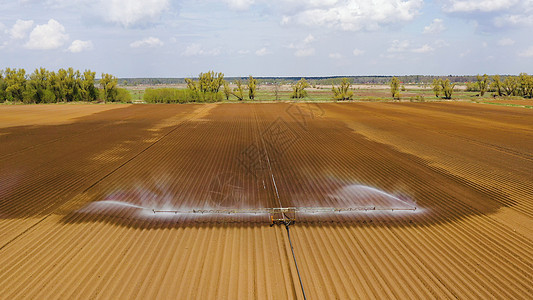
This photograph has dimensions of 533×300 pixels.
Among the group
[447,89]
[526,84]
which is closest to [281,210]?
[447,89]

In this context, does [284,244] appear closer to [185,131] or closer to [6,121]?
[185,131]

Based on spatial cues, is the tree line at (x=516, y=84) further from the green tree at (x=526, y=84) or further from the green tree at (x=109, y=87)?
the green tree at (x=109, y=87)

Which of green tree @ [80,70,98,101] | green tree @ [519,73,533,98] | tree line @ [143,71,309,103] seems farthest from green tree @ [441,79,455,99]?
green tree @ [80,70,98,101]

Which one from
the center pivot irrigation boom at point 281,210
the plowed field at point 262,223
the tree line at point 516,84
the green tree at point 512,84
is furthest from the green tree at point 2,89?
the green tree at point 512,84

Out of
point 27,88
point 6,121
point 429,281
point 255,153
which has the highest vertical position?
point 27,88

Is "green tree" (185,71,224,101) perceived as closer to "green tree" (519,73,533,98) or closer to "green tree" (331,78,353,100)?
"green tree" (331,78,353,100)

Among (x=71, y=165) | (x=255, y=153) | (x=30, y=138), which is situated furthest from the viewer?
(x=30, y=138)

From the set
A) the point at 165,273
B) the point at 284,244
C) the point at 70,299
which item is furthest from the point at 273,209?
the point at 70,299
